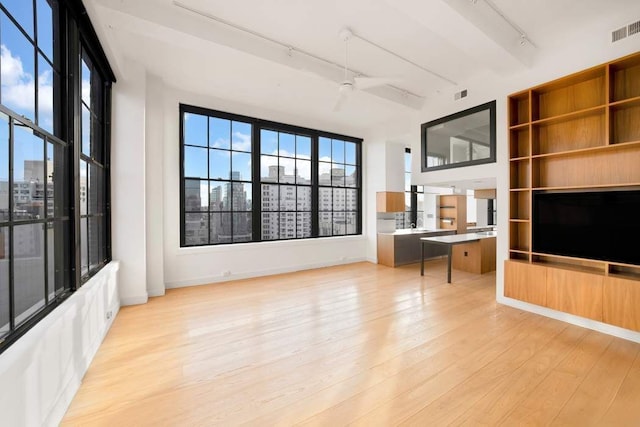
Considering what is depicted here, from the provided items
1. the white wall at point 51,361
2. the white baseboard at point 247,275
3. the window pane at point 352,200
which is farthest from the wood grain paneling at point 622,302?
the window pane at point 352,200

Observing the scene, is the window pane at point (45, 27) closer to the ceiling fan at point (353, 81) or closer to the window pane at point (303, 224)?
the ceiling fan at point (353, 81)

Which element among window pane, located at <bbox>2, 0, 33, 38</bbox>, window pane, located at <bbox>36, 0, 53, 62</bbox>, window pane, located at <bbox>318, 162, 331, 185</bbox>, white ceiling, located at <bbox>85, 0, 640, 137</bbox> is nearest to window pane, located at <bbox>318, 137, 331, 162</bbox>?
window pane, located at <bbox>318, 162, 331, 185</bbox>

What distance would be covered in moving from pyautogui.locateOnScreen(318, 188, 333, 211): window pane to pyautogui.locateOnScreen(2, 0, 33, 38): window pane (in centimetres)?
498

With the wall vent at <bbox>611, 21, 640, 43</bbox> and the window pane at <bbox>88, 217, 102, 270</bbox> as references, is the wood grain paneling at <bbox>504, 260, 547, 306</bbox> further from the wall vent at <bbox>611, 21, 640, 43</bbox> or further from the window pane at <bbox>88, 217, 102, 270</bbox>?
the window pane at <bbox>88, 217, 102, 270</bbox>

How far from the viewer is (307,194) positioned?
20.3 feet

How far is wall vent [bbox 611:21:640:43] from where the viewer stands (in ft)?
9.07

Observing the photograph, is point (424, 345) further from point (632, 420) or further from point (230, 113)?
point (230, 113)

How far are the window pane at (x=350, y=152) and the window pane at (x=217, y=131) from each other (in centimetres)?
289

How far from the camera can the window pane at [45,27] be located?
1.91m

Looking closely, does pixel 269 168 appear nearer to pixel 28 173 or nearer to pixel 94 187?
pixel 94 187

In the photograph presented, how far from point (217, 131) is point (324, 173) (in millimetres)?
2476

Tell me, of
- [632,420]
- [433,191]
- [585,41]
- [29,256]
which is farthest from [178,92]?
[433,191]

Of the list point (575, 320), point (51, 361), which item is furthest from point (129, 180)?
point (575, 320)

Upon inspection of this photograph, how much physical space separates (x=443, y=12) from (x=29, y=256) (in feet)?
12.4
